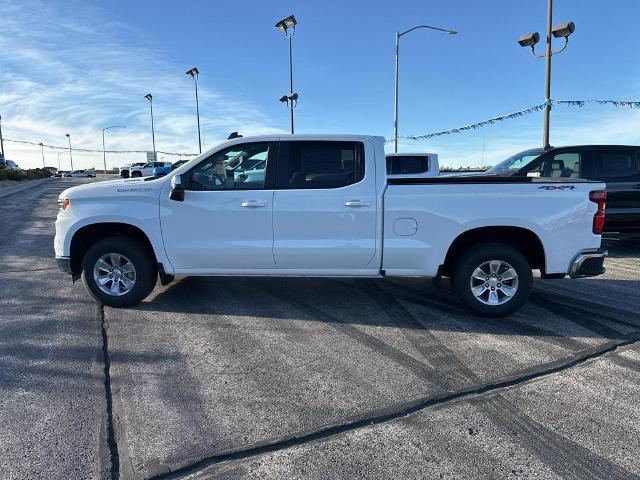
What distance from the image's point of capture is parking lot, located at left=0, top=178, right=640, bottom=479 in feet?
8.68

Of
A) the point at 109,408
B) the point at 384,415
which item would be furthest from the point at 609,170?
the point at 109,408

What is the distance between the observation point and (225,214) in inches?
200

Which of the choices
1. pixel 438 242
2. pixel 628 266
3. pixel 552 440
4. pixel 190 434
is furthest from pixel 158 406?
pixel 628 266

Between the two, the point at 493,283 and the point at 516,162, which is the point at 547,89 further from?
the point at 493,283

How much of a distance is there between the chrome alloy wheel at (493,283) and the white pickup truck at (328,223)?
0.01m

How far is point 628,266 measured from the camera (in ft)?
25.6

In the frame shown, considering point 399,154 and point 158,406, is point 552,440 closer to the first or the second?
point 158,406

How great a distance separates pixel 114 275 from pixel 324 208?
258 cm

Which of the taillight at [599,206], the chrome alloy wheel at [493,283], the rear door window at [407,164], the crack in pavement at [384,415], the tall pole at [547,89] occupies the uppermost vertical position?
the tall pole at [547,89]

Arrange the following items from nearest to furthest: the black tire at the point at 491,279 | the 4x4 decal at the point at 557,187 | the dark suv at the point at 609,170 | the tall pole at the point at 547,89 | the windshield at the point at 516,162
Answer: the 4x4 decal at the point at 557,187, the black tire at the point at 491,279, the dark suv at the point at 609,170, the windshield at the point at 516,162, the tall pole at the point at 547,89

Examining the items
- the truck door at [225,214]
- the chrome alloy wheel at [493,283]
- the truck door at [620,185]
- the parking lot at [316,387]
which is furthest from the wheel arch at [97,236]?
the truck door at [620,185]

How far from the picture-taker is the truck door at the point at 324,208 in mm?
4957

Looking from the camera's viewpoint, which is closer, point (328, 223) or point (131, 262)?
point (328, 223)

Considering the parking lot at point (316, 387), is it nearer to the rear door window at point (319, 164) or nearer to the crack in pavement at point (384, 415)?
the crack in pavement at point (384, 415)
